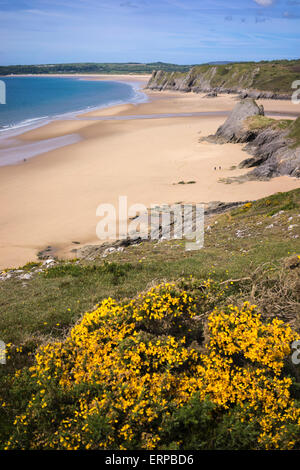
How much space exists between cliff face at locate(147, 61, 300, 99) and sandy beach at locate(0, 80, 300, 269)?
2800 inches

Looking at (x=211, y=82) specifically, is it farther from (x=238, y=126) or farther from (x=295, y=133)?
(x=295, y=133)

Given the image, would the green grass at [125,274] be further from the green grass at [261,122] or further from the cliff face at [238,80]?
the cliff face at [238,80]

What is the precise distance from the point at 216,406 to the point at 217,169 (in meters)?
31.1

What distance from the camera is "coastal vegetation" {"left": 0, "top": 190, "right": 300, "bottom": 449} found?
4.50 metres

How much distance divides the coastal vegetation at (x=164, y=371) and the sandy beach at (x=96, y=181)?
12.0 metres

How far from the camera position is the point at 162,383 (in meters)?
5.00

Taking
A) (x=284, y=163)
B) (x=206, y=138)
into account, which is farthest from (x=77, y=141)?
(x=284, y=163)

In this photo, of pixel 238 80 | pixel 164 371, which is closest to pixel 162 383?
pixel 164 371

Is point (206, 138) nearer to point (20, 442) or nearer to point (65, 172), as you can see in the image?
point (65, 172)

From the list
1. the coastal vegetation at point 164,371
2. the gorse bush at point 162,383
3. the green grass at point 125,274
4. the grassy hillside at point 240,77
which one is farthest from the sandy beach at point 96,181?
the grassy hillside at point 240,77

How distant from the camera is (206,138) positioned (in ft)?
153

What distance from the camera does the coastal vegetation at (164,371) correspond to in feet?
14.8

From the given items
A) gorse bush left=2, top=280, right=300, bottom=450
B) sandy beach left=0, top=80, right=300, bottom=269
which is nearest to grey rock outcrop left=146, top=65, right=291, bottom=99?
sandy beach left=0, top=80, right=300, bottom=269

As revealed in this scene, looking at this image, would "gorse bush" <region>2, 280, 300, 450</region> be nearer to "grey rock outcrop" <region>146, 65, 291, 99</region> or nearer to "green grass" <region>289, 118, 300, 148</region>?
"green grass" <region>289, 118, 300, 148</region>
